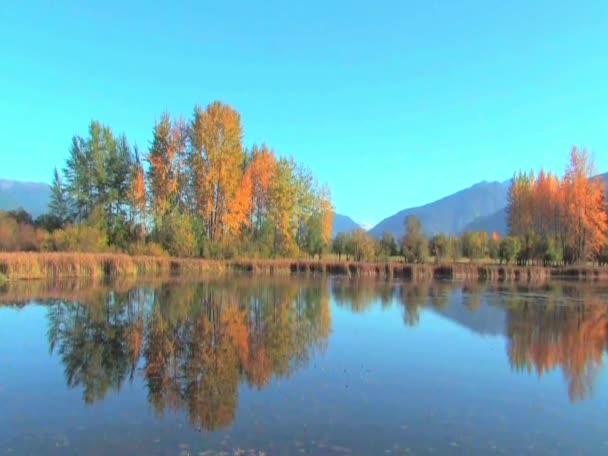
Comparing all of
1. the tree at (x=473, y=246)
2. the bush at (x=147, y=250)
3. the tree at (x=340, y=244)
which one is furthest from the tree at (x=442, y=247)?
the bush at (x=147, y=250)

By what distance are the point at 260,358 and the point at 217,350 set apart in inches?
40.8

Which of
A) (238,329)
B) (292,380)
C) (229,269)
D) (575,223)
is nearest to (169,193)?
(229,269)

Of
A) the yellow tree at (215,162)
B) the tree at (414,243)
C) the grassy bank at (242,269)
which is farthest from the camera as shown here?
the tree at (414,243)

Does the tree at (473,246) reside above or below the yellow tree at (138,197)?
below

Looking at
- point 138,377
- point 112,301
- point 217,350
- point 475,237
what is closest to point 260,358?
point 217,350

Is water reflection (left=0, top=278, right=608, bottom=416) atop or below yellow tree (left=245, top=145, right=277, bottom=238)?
below

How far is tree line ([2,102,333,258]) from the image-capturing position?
42.1m

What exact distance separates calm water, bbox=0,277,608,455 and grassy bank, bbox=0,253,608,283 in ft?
35.1

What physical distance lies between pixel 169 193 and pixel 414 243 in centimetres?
2447

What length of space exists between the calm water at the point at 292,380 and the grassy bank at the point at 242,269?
1070cm

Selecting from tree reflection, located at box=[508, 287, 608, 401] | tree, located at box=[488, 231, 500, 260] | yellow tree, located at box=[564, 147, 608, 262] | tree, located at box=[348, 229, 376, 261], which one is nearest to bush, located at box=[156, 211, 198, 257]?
tree, located at box=[348, 229, 376, 261]

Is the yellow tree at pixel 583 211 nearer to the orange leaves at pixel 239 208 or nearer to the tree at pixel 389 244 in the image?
the tree at pixel 389 244

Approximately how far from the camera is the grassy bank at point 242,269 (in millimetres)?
28109

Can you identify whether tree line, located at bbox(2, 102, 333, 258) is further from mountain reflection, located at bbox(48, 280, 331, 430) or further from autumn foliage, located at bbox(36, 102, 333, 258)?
mountain reflection, located at bbox(48, 280, 331, 430)
